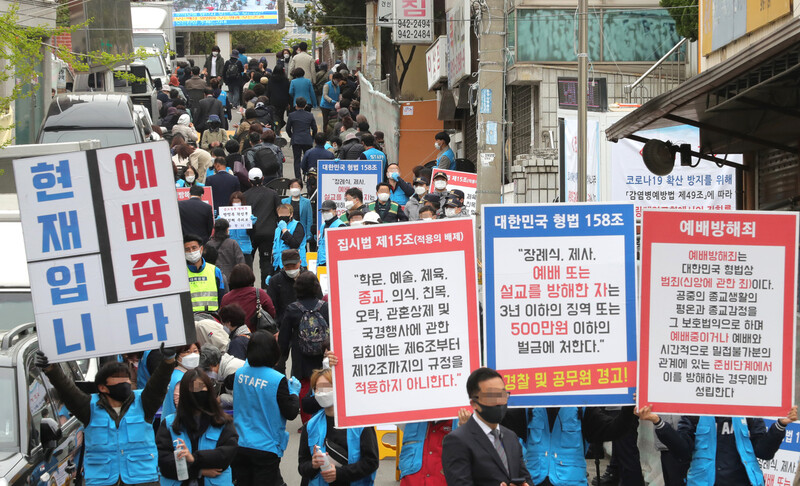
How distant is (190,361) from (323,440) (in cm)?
142

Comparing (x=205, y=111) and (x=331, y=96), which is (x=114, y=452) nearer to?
(x=205, y=111)

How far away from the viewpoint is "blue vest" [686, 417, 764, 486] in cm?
752

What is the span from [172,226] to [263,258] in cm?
856

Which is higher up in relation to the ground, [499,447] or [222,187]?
[222,187]

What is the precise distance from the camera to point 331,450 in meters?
7.42

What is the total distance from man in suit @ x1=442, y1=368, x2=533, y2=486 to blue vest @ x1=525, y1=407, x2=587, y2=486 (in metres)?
1.39

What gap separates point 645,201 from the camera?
16.6 meters

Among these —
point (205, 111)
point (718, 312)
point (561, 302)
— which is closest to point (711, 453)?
point (718, 312)

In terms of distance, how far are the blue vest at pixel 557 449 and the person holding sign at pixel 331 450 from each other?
1044mm

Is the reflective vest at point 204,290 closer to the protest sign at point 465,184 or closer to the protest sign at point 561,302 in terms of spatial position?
the protest sign at point 561,302

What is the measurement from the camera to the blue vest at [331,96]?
31.9 metres

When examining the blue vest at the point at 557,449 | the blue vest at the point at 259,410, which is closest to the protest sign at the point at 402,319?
the blue vest at the point at 557,449

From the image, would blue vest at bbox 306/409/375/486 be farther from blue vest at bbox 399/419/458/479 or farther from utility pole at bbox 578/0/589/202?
utility pole at bbox 578/0/589/202

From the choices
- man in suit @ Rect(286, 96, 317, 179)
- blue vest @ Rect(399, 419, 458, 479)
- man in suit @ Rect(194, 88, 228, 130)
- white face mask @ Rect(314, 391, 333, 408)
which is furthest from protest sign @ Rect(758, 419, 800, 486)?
man in suit @ Rect(194, 88, 228, 130)
